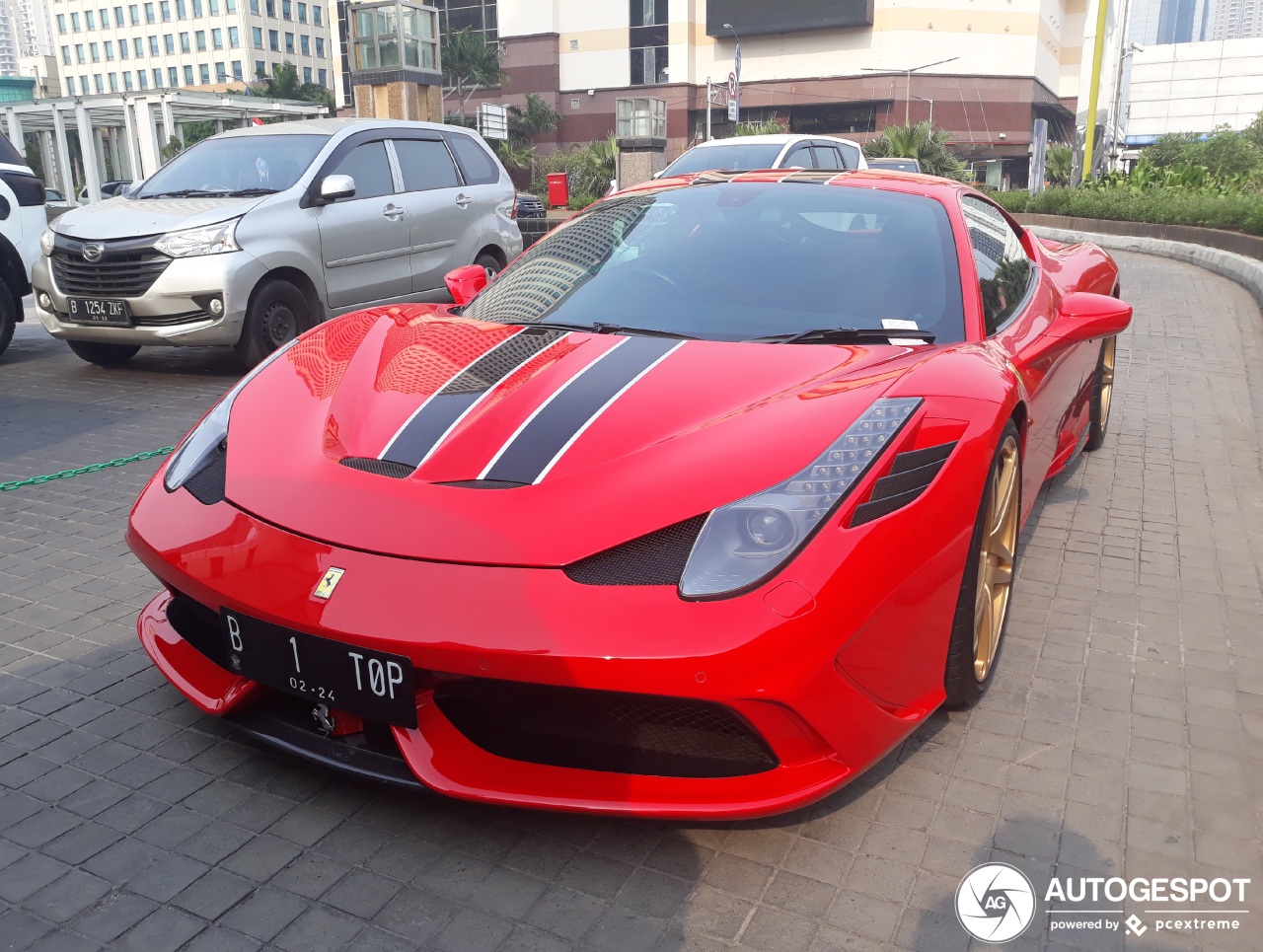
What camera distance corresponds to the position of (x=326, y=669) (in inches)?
86.4

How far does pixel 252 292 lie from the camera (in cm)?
736

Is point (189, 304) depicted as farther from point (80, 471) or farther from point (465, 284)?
point (465, 284)

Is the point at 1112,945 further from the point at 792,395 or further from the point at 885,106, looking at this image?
the point at 885,106

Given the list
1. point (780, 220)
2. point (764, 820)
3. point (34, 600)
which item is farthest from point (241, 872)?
point (780, 220)

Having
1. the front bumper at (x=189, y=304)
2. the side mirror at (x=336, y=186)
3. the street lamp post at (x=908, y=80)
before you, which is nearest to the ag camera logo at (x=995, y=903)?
the front bumper at (x=189, y=304)

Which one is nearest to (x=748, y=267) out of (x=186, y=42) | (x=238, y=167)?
(x=238, y=167)

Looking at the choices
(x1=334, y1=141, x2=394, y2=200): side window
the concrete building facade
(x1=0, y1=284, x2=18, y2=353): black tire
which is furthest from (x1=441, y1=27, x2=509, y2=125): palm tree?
(x1=0, y1=284, x2=18, y2=353): black tire

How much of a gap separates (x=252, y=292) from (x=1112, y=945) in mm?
6650

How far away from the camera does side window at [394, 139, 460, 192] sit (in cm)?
852

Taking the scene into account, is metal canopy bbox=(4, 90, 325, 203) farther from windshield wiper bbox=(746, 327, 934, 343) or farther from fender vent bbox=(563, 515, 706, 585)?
fender vent bbox=(563, 515, 706, 585)

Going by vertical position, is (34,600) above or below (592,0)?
below

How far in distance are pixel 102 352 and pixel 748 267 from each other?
6.11 metres

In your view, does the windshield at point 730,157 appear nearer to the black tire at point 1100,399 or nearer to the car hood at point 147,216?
the car hood at point 147,216

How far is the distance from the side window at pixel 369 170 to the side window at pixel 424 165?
0.14 meters
